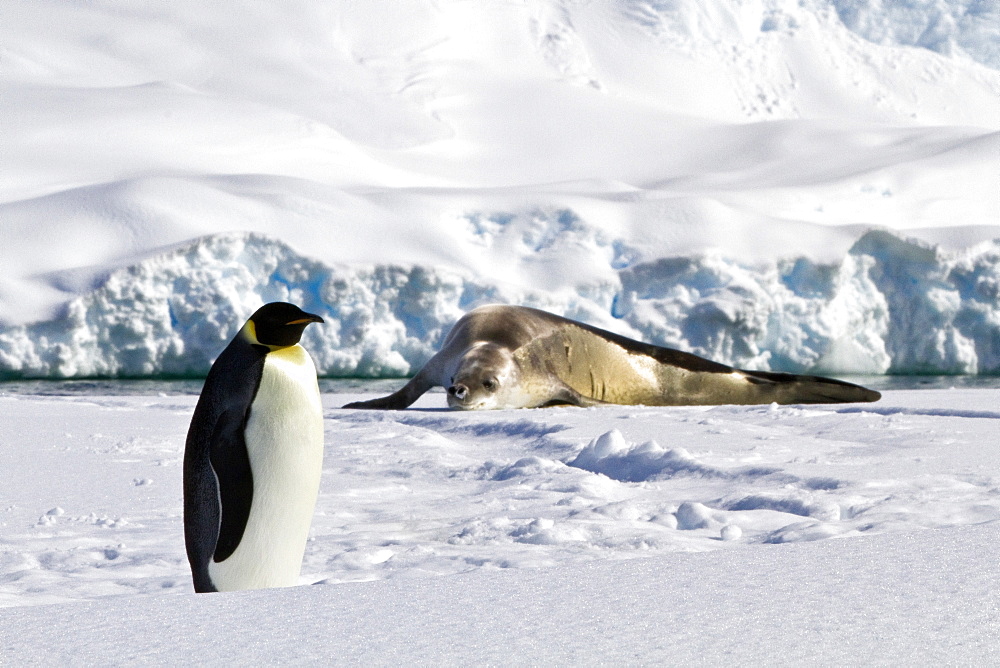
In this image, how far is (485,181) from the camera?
19.9 metres

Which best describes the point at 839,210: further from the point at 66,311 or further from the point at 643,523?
the point at 643,523

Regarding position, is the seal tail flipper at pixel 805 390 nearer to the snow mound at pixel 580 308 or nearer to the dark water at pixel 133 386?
the dark water at pixel 133 386

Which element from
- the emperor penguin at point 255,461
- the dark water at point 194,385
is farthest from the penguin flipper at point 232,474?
the dark water at point 194,385

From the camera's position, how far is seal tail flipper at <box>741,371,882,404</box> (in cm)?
620

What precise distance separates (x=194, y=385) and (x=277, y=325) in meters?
8.20

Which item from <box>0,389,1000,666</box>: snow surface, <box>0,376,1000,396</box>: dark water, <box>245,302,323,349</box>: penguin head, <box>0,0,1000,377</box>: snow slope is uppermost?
<box>0,0,1000,377</box>: snow slope

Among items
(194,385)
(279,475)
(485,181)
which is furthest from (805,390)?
(485,181)

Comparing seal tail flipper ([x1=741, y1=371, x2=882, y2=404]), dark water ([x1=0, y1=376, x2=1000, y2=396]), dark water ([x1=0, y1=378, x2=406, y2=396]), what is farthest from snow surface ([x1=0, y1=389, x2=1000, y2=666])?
dark water ([x1=0, y1=376, x2=1000, y2=396])

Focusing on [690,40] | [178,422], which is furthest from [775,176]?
[178,422]

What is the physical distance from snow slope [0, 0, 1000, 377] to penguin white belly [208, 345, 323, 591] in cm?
826

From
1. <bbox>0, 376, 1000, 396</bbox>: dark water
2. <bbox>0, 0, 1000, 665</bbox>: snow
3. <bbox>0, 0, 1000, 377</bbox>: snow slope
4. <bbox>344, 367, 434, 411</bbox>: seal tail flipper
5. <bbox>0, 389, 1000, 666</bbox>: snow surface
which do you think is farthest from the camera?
<bbox>0, 0, 1000, 377</bbox>: snow slope

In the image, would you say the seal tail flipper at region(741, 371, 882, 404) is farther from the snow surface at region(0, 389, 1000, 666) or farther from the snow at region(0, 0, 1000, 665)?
the snow surface at region(0, 389, 1000, 666)

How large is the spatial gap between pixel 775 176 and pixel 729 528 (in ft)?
58.1

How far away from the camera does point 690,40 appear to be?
101 feet
